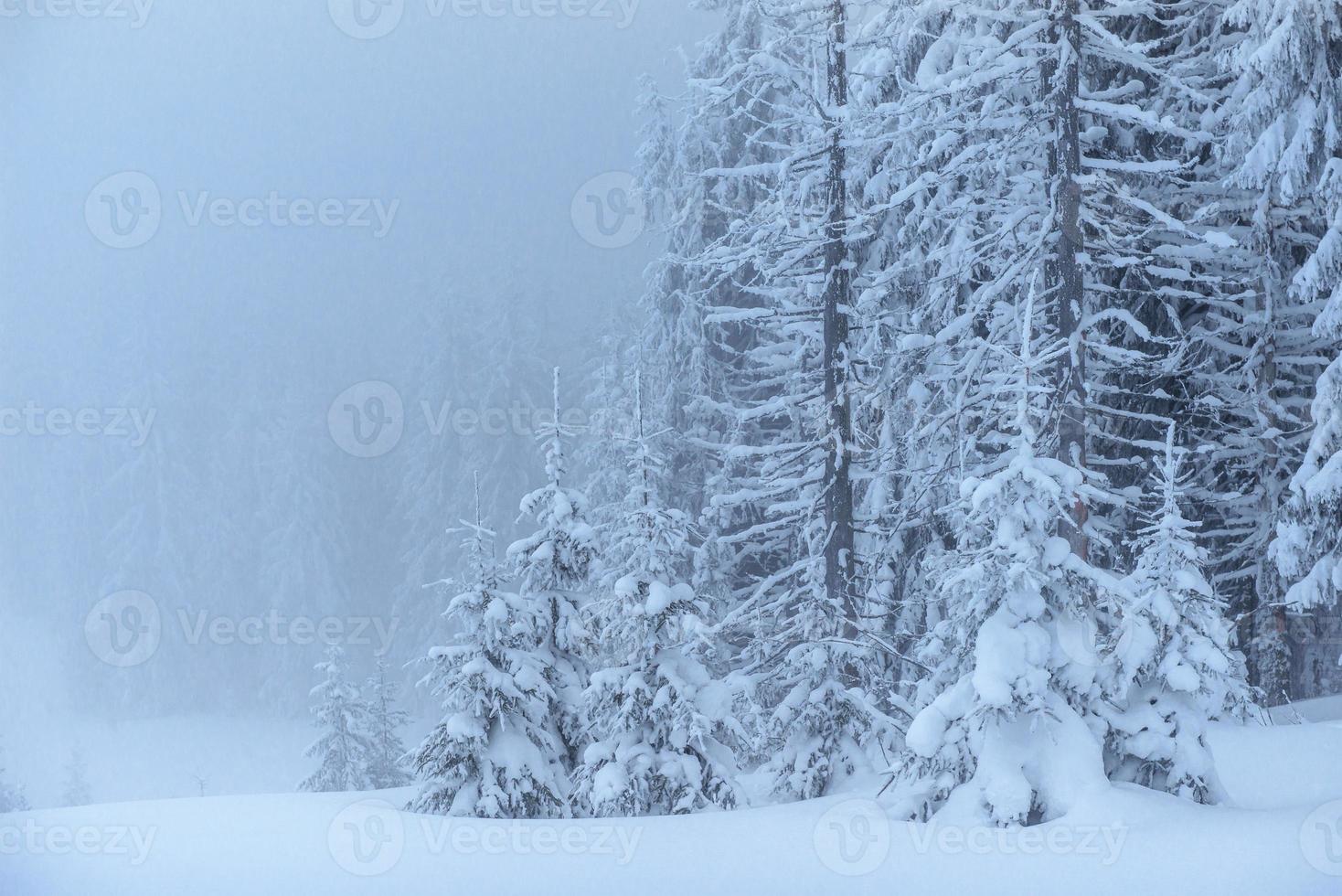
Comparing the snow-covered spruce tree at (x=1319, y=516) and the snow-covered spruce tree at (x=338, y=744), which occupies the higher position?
A: the snow-covered spruce tree at (x=1319, y=516)

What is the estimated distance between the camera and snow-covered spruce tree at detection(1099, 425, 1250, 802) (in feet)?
25.3

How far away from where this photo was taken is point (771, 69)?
43.4 ft

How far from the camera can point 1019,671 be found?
7340 mm

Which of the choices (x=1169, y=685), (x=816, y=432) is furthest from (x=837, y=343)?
(x=1169, y=685)

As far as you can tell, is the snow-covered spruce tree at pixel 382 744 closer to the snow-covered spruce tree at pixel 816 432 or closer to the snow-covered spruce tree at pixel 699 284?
the snow-covered spruce tree at pixel 699 284

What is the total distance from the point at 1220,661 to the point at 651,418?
15.3 meters

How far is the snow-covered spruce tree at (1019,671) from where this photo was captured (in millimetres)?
7324

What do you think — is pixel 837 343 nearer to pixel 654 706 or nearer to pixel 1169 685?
pixel 654 706

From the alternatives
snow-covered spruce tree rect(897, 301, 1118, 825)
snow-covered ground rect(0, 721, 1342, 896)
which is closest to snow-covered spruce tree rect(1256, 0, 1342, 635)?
snow-covered ground rect(0, 721, 1342, 896)

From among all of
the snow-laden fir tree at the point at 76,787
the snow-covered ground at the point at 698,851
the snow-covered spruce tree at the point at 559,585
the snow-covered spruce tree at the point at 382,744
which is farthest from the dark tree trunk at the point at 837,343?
the snow-laden fir tree at the point at 76,787

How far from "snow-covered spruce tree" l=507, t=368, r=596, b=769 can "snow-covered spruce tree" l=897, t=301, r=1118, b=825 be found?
4875 millimetres

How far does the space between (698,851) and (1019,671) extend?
2.89m

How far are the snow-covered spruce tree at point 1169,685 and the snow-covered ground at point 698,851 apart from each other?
15.4 inches

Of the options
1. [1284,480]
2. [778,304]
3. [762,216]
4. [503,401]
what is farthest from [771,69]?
[503,401]
